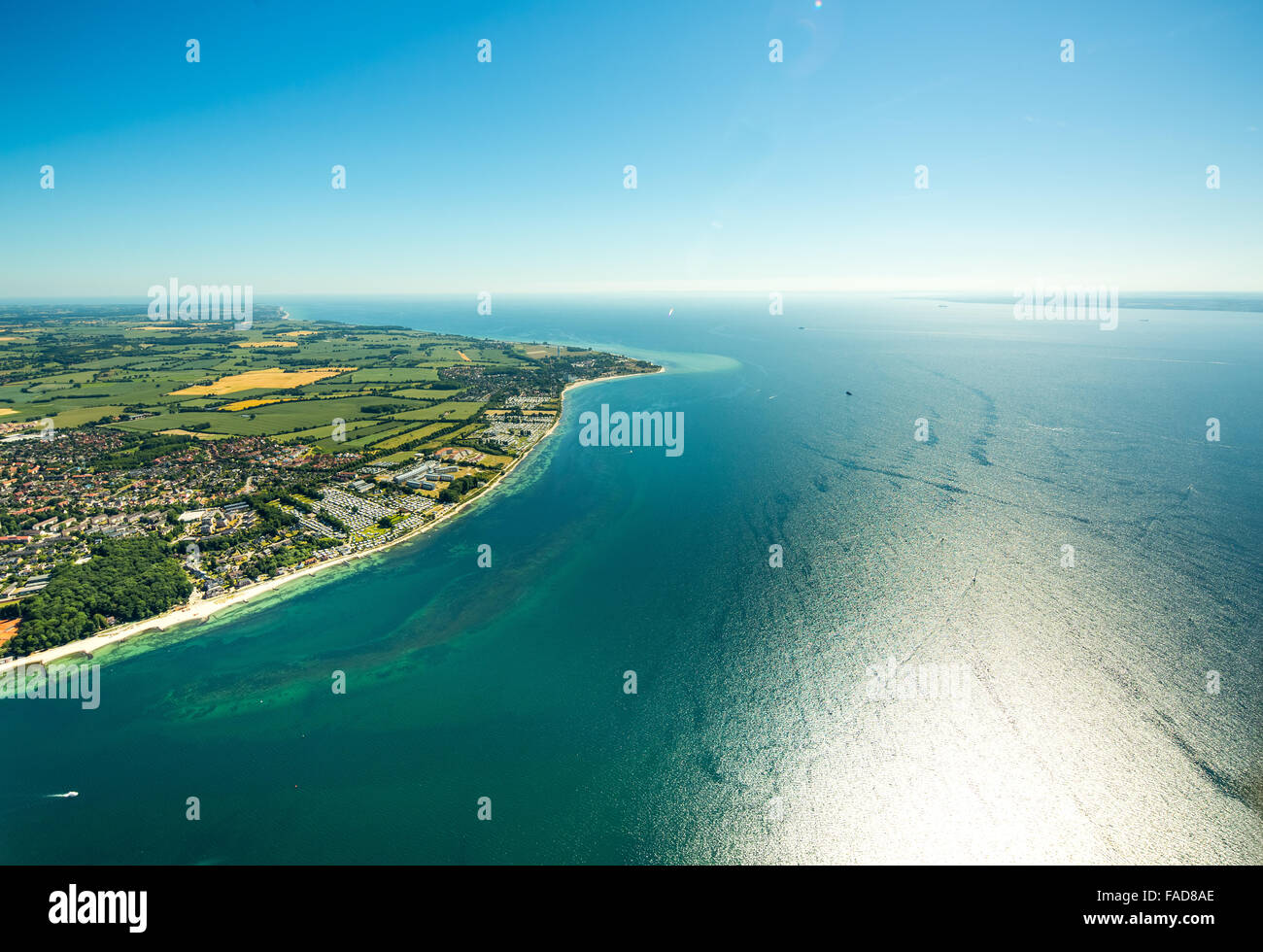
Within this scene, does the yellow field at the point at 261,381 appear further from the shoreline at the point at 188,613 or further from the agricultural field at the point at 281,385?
the shoreline at the point at 188,613

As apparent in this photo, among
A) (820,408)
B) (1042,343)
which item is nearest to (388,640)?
(820,408)

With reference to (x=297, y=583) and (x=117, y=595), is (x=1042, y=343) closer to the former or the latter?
(x=297, y=583)

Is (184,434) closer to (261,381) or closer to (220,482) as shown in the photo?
(220,482)

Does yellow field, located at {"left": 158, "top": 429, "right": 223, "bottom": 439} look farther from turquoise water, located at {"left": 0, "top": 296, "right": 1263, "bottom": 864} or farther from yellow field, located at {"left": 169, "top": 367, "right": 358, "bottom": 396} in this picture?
turquoise water, located at {"left": 0, "top": 296, "right": 1263, "bottom": 864}

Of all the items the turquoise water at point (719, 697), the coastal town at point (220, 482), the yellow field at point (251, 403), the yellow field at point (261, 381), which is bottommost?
the turquoise water at point (719, 697)

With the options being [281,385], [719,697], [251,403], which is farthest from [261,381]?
[719,697]

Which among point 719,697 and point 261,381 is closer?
point 719,697

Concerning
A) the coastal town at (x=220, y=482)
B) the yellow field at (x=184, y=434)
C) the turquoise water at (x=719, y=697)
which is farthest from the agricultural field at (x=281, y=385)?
the turquoise water at (x=719, y=697)

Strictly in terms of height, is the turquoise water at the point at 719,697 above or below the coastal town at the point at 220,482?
below
